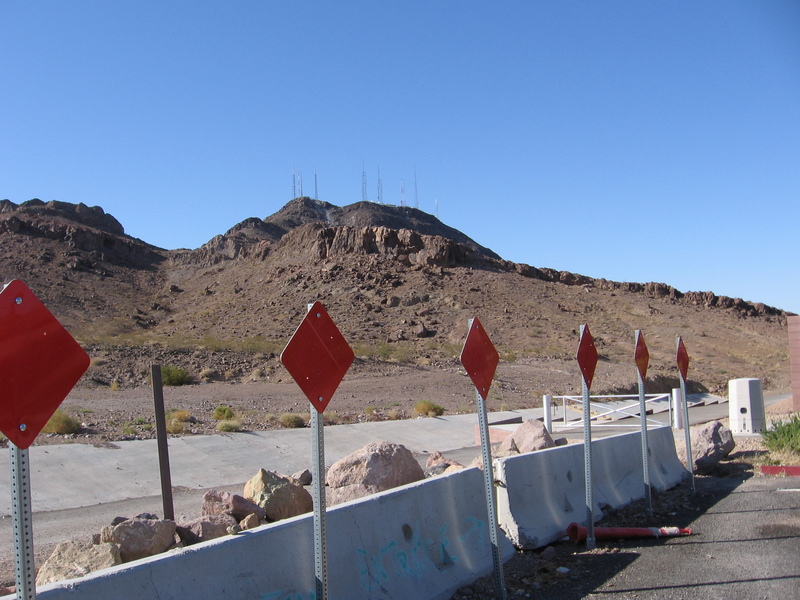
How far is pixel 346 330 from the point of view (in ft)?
180

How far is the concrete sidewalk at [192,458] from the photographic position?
11.2 meters

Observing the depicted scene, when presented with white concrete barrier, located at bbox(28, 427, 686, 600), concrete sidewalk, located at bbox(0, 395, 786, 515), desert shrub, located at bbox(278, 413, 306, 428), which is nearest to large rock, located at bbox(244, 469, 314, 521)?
white concrete barrier, located at bbox(28, 427, 686, 600)

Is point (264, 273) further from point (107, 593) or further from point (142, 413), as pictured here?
point (107, 593)

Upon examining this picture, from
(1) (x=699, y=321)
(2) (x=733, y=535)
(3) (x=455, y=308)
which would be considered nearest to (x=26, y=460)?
(2) (x=733, y=535)

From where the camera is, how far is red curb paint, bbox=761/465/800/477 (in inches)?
466

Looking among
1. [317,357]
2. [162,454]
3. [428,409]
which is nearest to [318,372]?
[317,357]

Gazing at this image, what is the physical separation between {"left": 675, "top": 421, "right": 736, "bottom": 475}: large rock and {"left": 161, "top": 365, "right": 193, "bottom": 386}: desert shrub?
26.9 m

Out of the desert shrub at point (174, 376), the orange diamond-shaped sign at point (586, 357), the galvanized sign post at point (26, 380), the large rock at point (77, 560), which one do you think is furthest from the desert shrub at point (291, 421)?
the desert shrub at point (174, 376)

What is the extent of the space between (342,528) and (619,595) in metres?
2.40

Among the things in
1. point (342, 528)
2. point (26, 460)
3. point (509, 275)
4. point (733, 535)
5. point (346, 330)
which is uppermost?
point (509, 275)

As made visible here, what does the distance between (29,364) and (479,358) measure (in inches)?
153

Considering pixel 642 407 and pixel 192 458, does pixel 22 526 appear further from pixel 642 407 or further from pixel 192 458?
pixel 192 458

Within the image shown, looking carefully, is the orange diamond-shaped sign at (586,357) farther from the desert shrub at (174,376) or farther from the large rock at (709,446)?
the desert shrub at (174,376)

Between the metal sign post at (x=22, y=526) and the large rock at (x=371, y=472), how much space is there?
A: 4746mm
